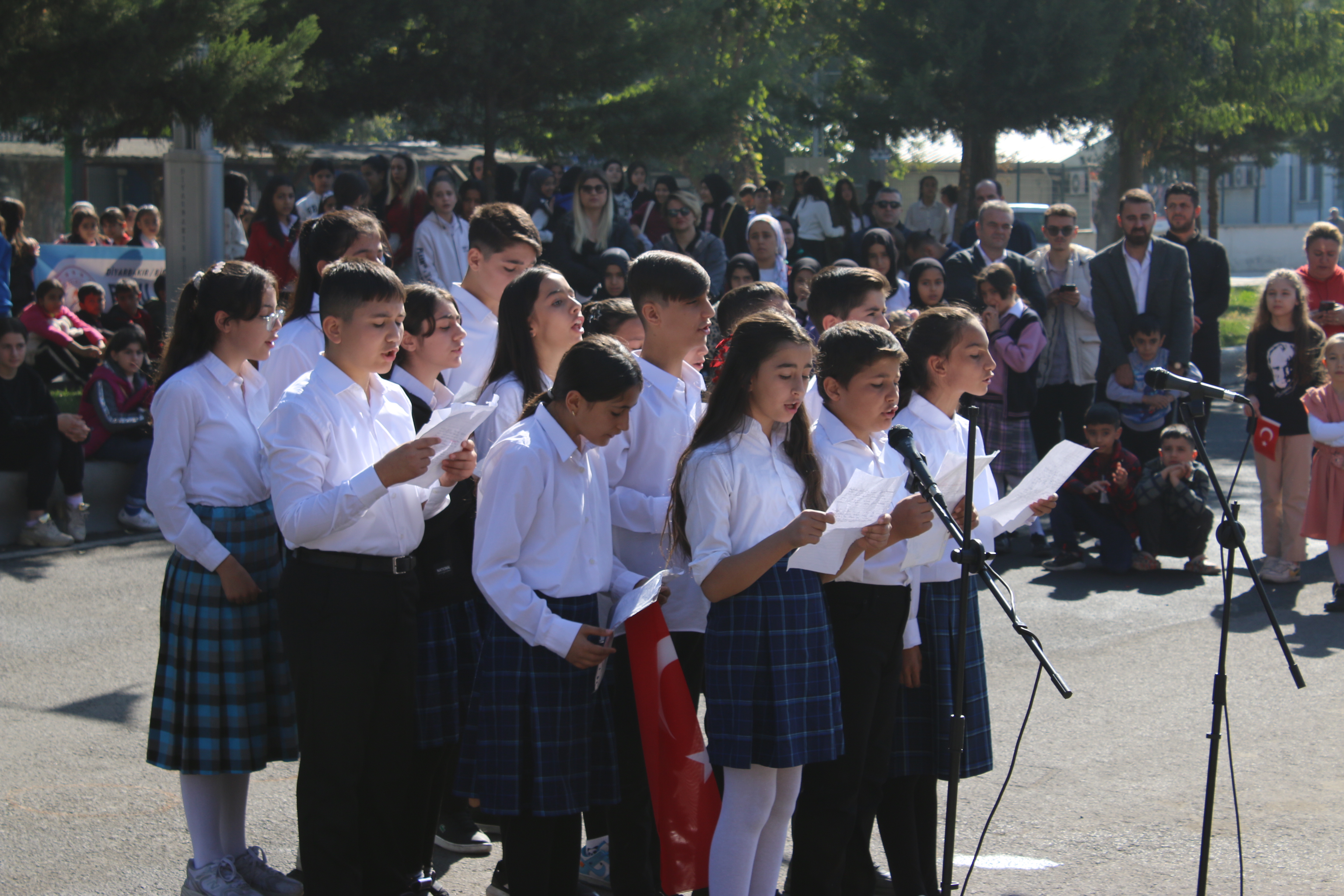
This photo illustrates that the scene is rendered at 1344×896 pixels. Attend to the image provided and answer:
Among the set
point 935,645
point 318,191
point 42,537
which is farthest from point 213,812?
point 318,191

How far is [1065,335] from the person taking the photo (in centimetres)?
866

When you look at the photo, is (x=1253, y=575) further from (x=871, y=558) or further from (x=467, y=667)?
(x=467, y=667)

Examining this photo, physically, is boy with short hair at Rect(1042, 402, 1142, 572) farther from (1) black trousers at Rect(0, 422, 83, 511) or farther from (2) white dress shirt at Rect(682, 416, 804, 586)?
(1) black trousers at Rect(0, 422, 83, 511)

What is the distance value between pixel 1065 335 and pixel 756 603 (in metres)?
6.05

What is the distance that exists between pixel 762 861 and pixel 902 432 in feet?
3.87

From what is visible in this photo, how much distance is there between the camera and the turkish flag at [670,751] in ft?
10.7

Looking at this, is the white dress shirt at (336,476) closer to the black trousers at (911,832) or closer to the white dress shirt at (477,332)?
the white dress shirt at (477,332)

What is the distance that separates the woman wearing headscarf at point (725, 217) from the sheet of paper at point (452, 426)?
8.95 m

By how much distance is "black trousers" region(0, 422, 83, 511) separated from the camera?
7.59m

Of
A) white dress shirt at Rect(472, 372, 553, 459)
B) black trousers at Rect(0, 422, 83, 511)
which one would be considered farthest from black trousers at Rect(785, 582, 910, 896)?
black trousers at Rect(0, 422, 83, 511)

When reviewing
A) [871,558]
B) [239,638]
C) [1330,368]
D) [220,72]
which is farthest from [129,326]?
[1330,368]

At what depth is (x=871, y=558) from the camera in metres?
3.40

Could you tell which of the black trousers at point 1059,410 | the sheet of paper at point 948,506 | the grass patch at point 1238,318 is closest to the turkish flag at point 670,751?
the sheet of paper at point 948,506

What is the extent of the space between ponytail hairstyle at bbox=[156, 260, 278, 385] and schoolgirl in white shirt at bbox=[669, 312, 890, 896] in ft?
4.48
